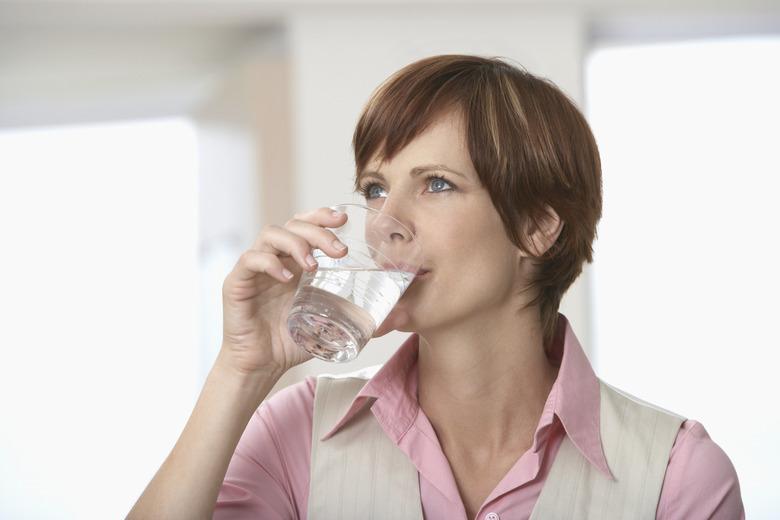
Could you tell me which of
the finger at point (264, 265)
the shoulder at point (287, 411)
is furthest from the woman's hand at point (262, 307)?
the shoulder at point (287, 411)

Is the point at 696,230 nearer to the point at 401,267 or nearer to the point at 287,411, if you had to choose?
the point at 287,411

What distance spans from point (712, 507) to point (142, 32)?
414 centimetres

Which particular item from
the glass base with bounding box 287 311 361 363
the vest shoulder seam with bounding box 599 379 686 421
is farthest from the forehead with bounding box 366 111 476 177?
the vest shoulder seam with bounding box 599 379 686 421

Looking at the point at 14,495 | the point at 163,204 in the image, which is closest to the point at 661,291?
the point at 163,204

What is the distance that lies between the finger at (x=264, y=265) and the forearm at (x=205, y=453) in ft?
0.56

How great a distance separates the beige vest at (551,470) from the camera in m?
1.46

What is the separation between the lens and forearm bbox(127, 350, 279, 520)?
1399 millimetres

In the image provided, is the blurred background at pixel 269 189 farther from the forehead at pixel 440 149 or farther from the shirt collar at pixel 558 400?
the forehead at pixel 440 149

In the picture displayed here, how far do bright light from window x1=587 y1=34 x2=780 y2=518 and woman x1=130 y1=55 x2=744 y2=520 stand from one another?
316 cm

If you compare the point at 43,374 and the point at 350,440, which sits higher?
the point at 350,440

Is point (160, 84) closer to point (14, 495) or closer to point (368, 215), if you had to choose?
point (14, 495)

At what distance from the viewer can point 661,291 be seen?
15.6 feet

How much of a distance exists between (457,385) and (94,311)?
388 cm

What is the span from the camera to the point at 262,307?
149 cm
